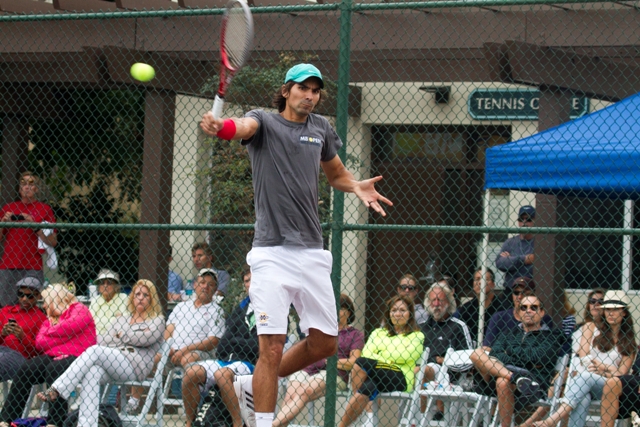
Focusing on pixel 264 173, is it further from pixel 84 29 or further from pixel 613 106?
pixel 84 29

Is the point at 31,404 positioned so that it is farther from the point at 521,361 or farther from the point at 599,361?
the point at 599,361

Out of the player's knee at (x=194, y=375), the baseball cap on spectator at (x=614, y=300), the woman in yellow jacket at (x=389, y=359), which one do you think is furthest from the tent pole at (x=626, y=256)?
the player's knee at (x=194, y=375)

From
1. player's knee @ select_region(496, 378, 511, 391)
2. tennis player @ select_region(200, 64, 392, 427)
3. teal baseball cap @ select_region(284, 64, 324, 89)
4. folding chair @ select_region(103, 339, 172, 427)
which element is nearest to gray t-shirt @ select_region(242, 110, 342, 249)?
tennis player @ select_region(200, 64, 392, 427)

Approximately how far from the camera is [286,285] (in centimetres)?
495

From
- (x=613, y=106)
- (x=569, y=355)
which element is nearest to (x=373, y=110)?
(x=613, y=106)

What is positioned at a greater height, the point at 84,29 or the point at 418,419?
the point at 84,29

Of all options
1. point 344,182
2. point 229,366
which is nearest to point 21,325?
point 229,366

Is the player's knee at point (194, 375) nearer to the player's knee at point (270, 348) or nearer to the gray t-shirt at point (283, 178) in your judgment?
the player's knee at point (270, 348)

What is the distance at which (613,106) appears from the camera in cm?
742

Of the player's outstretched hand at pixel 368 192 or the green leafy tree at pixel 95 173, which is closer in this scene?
the player's outstretched hand at pixel 368 192

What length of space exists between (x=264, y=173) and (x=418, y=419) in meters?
2.90

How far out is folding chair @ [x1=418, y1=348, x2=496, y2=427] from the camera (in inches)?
271

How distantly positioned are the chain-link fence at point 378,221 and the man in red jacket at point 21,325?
18mm

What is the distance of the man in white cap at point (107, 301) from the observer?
852 cm
